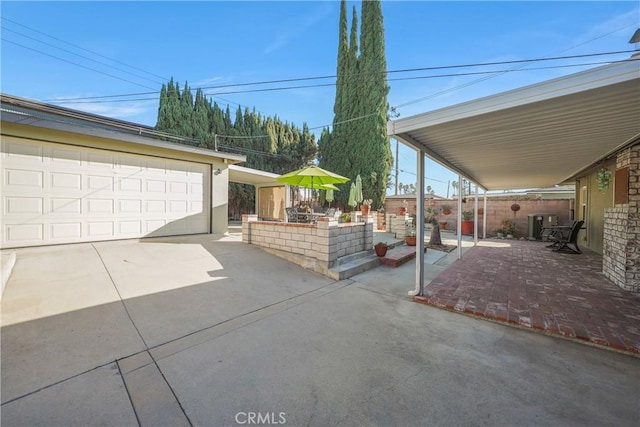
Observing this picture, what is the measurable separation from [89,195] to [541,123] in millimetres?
8427

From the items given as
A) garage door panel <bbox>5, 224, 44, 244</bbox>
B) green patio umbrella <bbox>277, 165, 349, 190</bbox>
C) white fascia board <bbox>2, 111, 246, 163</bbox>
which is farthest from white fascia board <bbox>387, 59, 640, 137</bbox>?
garage door panel <bbox>5, 224, 44, 244</bbox>

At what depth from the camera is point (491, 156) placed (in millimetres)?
5152

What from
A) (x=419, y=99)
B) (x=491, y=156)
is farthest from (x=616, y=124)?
(x=419, y=99)

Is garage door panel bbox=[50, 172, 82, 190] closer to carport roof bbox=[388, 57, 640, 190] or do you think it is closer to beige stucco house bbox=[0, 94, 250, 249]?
beige stucco house bbox=[0, 94, 250, 249]

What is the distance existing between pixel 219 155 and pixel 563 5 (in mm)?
9651

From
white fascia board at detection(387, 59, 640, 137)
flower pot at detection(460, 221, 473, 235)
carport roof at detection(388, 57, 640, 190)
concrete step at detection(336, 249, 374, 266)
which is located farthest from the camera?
flower pot at detection(460, 221, 473, 235)

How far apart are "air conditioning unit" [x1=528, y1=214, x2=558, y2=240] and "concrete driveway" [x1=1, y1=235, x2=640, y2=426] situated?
9.58 metres

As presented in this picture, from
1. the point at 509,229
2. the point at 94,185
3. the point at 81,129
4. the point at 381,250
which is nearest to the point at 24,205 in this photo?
the point at 94,185

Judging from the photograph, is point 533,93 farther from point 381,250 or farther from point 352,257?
Result: point 381,250

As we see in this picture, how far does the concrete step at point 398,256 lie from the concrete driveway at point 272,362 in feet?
6.76

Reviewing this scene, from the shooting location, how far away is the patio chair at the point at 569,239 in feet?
24.2

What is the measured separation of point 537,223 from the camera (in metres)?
10.3

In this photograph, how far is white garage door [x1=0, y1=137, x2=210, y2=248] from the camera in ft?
16.7

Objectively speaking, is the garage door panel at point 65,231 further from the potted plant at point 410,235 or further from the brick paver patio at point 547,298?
the potted plant at point 410,235
